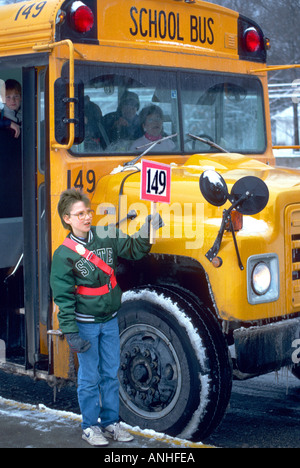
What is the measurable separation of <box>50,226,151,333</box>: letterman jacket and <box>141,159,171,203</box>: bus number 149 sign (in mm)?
216

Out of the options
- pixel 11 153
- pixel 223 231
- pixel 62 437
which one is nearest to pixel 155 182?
pixel 223 231

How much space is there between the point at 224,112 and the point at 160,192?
1669 millimetres

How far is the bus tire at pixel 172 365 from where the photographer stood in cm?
434

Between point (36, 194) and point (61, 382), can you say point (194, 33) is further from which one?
point (61, 382)

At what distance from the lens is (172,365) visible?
4.46 meters

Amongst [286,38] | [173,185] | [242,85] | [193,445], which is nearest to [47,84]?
[173,185]

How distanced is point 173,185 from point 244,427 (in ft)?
5.17

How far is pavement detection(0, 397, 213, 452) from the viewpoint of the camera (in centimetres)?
407

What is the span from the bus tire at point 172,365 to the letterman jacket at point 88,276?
0.32 meters

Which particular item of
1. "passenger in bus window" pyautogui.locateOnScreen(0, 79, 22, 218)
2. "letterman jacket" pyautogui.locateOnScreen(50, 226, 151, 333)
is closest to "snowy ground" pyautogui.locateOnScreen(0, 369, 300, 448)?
"letterman jacket" pyautogui.locateOnScreen(50, 226, 151, 333)

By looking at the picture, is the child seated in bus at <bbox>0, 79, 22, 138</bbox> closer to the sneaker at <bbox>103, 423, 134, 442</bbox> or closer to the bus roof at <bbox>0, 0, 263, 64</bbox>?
the bus roof at <bbox>0, 0, 263, 64</bbox>

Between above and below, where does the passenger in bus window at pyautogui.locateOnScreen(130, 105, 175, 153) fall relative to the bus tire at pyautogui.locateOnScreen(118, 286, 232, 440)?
above

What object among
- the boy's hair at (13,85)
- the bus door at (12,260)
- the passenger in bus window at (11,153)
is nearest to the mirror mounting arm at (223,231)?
the bus door at (12,260)

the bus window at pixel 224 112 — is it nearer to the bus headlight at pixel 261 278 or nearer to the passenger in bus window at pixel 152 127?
the passenger in bus window at pixel 152 127
